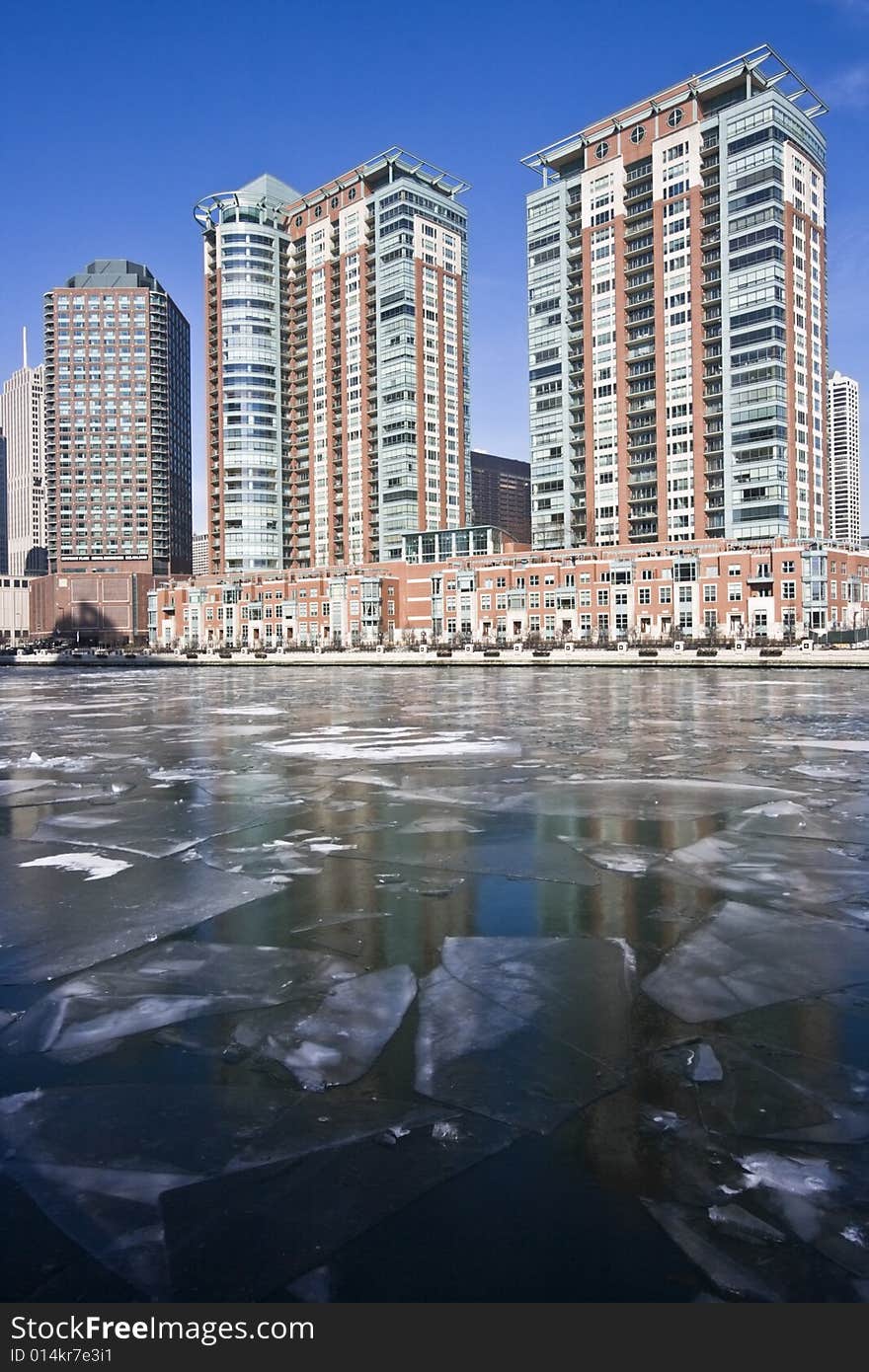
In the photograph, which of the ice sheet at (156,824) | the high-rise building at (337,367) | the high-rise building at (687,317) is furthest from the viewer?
the high-rise building at (337,367)

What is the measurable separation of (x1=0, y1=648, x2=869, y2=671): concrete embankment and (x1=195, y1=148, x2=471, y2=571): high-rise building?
161ft

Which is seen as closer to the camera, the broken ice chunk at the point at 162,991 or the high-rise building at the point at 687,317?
the broken ice chunk at the point at 162,991

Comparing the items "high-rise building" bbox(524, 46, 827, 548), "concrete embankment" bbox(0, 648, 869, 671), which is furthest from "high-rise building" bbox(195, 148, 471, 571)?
"concrete embankment" bbox(0, 648, 869, 671)

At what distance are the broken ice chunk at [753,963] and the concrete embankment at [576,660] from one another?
62.3 m

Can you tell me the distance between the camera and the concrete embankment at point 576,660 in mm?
68875

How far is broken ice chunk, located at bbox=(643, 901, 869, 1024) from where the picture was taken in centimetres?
512

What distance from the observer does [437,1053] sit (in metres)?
4.49

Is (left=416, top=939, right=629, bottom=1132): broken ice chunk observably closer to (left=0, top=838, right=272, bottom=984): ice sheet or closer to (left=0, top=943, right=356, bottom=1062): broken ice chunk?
(left=0, top=943, right=356, bottom=1062): broken ice chunk

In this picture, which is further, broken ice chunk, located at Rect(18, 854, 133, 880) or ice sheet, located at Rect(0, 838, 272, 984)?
broken ice chunk, located at Rect(18, 854, 133, 880)

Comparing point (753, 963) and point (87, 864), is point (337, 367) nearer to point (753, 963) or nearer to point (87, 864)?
point (87, 864)

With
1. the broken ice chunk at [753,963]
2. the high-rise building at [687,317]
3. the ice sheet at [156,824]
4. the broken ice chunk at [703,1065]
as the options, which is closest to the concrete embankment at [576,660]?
the high-rise building at [687,317]

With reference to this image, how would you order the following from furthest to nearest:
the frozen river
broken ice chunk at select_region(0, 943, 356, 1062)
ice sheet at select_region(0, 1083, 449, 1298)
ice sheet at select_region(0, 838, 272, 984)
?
ice sheet at select_region(0, 838, 272, 984)
broken ice chunk at select_region(0, 943, 356, 1062)
ice sheet at select_region(0, 1083, 449, 1298)
the frozen river

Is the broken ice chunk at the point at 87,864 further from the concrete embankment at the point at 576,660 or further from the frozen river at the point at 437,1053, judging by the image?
the concrete embankment at the point at 576,660

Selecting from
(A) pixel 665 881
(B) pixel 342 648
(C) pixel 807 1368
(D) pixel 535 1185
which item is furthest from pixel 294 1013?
(B) pixel 342 648
